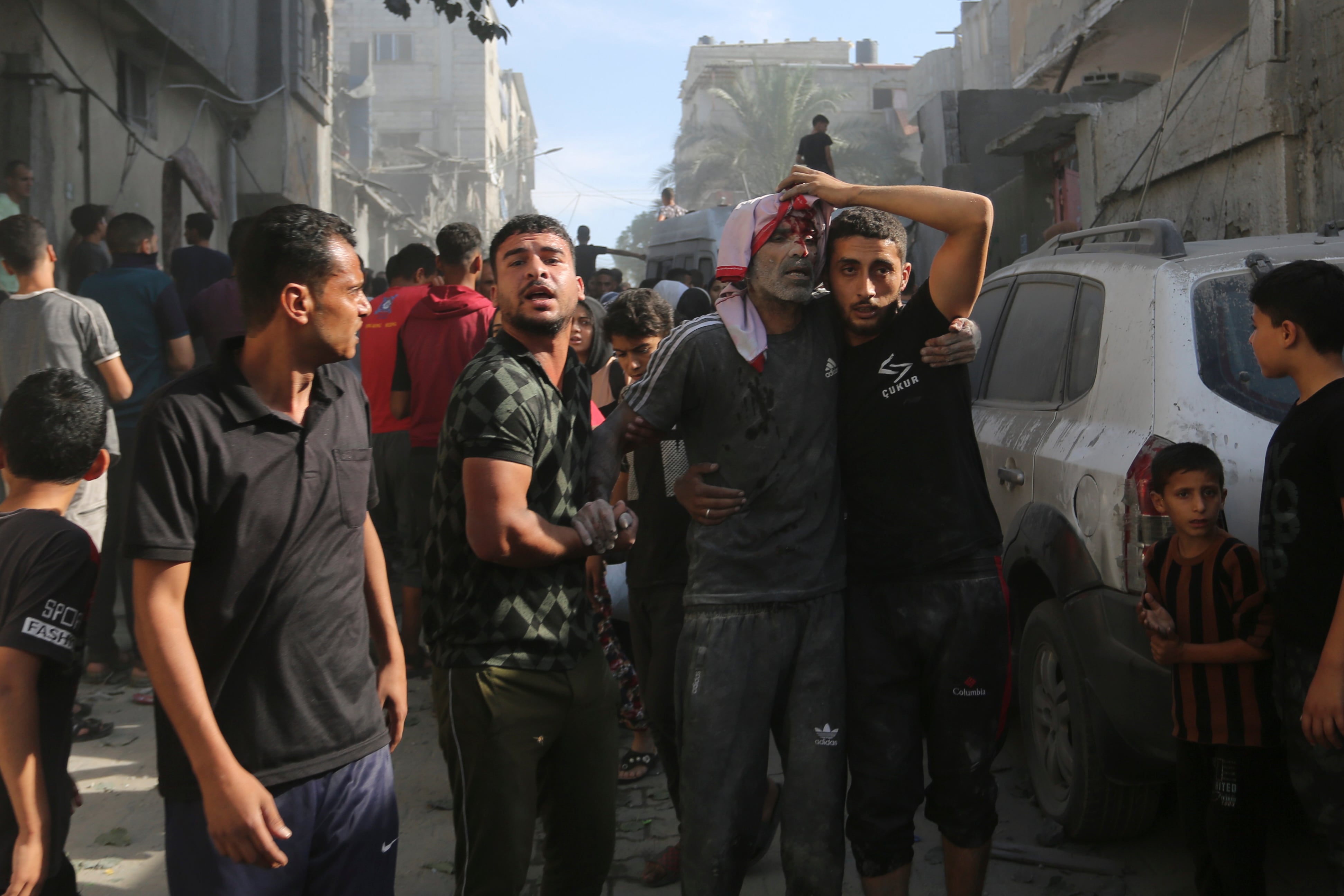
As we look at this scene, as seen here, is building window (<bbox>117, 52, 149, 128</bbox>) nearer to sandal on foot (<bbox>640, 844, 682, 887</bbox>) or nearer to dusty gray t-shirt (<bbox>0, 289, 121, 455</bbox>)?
dusty gray t-shirt (<bbox>0, 289, 121, 455</bbox>)

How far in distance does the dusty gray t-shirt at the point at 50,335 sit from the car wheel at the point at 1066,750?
13.8 ft

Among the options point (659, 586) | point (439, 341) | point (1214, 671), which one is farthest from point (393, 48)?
point (1214, 671)

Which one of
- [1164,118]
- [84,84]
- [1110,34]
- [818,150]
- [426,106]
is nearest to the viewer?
[1164,118]

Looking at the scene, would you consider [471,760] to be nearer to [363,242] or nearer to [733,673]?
[733,673]

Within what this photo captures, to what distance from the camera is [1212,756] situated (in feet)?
10.0

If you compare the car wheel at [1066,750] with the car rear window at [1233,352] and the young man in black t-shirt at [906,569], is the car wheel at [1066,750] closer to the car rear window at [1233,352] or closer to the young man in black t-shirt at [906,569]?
the young man in black t-shirt at [906,569]

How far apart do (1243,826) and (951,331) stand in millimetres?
1490

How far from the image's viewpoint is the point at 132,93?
36.9 ft

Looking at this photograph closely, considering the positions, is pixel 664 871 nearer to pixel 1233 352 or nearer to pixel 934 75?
pixel 1233 352

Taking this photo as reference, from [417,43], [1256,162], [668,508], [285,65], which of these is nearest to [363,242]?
[285,65]

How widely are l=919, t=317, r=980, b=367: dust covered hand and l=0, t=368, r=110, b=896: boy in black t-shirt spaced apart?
2021mm

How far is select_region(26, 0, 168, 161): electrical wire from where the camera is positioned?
342 inches

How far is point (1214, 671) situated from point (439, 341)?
381 centimetres

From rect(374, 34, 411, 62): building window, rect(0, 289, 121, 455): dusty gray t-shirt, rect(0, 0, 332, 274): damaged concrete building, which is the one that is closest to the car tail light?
rect(0, 289, 121, 455): dusty gray t-shirt
